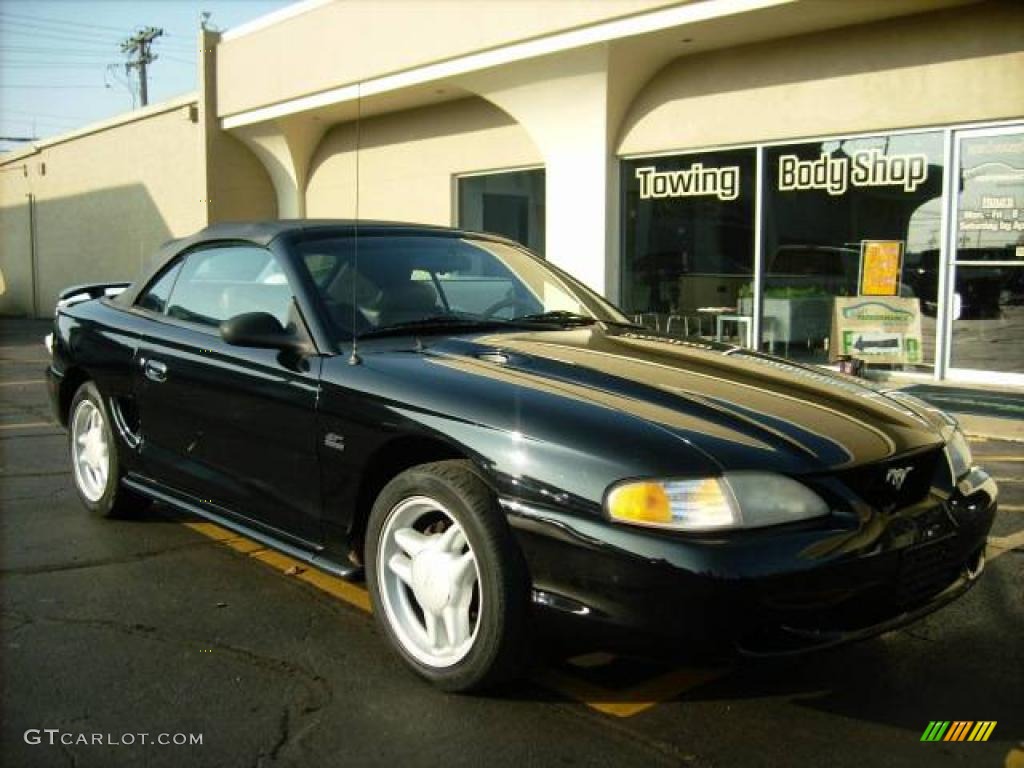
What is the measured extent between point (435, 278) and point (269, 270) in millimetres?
682

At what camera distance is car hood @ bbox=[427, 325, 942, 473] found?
2807 mm

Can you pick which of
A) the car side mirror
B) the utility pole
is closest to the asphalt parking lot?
the car side mirror

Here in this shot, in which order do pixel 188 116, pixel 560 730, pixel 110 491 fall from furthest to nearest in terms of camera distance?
pixel 188 116 < pixel 110 491 < pixel 560 730

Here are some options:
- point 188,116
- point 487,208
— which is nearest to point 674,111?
point 487,208

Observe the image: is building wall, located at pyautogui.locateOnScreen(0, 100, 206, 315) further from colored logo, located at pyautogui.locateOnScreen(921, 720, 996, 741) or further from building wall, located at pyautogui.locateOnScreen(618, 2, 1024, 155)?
colored logo, located at pyautogui.locateOnScreen(921, 720, 996, 741)

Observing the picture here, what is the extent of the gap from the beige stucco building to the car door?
24.1 feet

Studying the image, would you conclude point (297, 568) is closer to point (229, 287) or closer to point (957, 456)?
point (229, 287)

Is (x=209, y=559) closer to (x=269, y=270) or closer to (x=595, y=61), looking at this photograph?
(x=269, y=270)

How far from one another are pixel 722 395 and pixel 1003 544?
2393 mm

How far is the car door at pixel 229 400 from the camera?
362 centimetres

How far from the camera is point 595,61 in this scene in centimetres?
1173

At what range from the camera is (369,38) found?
14.8 metres

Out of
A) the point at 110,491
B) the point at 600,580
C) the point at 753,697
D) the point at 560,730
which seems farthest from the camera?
the point at 110,491

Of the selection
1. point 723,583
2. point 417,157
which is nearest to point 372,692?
point 723,583
